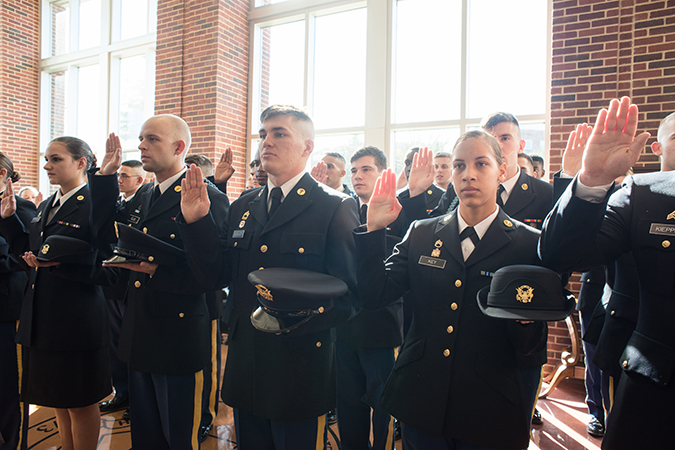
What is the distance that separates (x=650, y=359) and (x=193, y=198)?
165cm

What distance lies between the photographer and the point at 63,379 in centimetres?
215

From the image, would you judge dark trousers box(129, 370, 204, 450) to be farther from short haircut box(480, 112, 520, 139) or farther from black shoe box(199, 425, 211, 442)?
short haircut box(480, 112, 520, 139)

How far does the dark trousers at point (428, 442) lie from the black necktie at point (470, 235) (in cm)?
62

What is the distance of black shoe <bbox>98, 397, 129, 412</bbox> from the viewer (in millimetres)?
3158

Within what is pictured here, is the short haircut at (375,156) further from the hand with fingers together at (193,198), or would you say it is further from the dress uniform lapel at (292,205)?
the hand with fingers together at (193,198)

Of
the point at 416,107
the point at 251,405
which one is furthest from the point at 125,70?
the point at 251,405

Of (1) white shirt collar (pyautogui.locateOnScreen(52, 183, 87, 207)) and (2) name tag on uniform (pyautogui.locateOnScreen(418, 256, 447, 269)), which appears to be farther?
(1) white shirt collar (pyautogui.locateOnScreen(52, 183, 87, 207))

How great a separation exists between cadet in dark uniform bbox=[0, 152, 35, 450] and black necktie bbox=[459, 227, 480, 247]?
2560 millimetres

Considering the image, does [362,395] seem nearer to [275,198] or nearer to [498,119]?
[275,198]

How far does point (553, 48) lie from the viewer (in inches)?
160

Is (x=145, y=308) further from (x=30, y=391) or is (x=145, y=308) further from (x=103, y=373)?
(x=30, y=391)

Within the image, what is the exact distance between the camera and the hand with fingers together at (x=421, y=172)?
2211mm

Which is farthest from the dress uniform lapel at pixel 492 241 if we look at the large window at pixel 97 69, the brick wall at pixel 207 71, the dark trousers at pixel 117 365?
the large window at pixel 97 69

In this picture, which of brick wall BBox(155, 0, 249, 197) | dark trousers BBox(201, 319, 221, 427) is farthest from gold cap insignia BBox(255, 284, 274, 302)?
brick wall BBox(155, 0, 249, 197)
